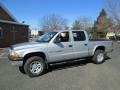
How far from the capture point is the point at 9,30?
A: 28641 millimetres

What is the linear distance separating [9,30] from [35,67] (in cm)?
2202

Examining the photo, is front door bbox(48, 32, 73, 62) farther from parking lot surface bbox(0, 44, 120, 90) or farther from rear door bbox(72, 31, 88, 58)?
parking lot surface bbox(0, 44, 120, 90)

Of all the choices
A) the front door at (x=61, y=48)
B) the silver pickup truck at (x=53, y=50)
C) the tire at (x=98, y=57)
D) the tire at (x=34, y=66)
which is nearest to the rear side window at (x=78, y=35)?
the silver pickup truck at (x=53, y=50)

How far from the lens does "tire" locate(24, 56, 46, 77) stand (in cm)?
775

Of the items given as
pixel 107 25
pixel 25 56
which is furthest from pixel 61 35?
pixel 107 25

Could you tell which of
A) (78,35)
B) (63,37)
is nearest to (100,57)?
(78,35)

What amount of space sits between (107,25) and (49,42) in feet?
162

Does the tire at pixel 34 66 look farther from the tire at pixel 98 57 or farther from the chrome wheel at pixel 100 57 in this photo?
the chrome wheel at pixel 100 57

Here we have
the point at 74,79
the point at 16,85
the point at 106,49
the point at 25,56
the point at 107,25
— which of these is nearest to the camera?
the point at 16,85

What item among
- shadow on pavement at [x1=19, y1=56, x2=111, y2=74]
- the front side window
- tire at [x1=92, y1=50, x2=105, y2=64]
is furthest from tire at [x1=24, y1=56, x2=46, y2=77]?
tire at [x1=92, y1=50, x2=105, y2=64]

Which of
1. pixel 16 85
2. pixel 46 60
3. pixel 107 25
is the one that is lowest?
pixel 16 85

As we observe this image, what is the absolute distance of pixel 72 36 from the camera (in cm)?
919

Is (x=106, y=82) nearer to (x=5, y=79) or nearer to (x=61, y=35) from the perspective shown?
(x=61, y=35)

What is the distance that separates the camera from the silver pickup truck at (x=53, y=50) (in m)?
7.70
